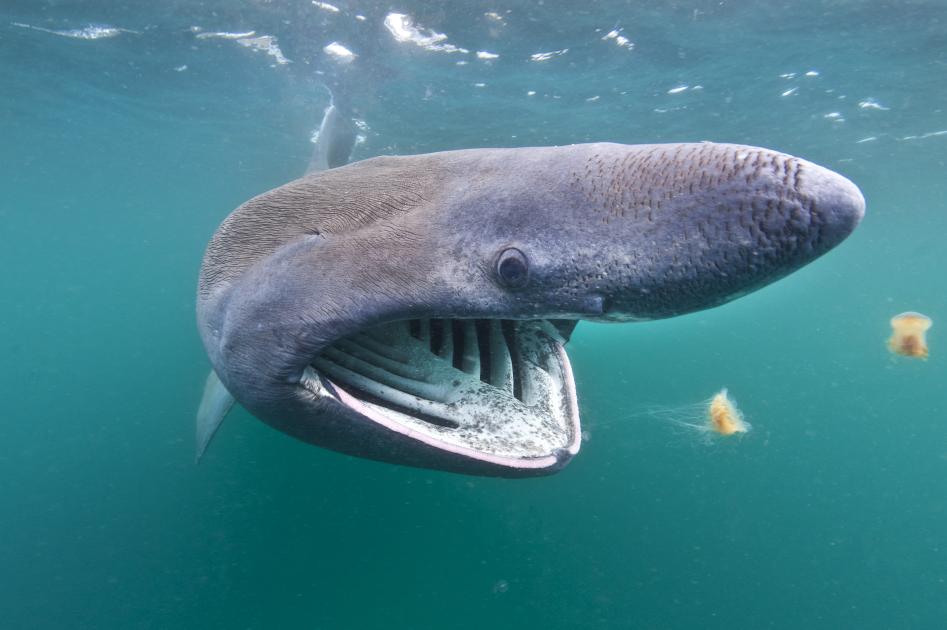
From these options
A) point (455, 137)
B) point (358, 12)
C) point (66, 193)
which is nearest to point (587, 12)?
point (358, 12)

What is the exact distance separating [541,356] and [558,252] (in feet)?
3.31

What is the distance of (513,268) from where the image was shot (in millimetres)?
1882

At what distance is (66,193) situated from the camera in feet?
166

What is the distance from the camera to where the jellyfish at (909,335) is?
817 centimetres

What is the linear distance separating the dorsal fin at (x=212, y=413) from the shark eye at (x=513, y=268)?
13.4ft

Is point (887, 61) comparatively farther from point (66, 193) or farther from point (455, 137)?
point (66, 193)

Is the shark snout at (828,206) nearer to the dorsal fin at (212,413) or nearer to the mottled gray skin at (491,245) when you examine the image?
the mottled gray skin at (491,245)

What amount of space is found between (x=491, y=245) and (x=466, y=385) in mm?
791

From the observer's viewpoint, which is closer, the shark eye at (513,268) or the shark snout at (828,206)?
the shark snout at (828,206)

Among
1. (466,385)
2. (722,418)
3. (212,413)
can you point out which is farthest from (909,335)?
(212,413)

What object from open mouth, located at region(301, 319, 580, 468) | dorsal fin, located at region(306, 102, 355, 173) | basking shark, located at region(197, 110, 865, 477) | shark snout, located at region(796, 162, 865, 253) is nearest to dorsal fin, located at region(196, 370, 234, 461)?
basking shark, located at region(197, 110, 865, 477)

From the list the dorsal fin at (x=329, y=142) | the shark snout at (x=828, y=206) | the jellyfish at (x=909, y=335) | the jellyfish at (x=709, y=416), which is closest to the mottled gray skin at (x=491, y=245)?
the shark snout at (x=828, y=206)

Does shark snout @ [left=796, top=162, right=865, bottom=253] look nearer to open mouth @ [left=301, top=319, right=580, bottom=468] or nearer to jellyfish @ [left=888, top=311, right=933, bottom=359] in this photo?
open mouth @ [left=301, top=319, right=580, bottom=468]

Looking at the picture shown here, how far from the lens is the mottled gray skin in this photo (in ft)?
5.17
